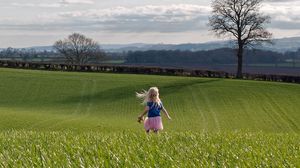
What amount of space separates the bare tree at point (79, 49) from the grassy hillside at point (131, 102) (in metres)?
51.3

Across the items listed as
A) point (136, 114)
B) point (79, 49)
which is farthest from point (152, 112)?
point (79, 49)

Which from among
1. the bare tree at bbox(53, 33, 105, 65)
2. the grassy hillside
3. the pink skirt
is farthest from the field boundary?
the pink skirt

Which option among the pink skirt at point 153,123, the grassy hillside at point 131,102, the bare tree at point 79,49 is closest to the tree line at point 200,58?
the bare tree at point 79,49

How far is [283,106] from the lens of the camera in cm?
4581

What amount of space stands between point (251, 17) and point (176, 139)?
61165mm

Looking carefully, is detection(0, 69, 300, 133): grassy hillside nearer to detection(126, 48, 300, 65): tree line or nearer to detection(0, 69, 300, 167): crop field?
detection(0, 69, 300, 167): crop field

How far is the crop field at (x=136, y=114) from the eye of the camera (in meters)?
6.96

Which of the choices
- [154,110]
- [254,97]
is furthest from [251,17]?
[154,110]

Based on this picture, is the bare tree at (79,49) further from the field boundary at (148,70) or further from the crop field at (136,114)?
the crop field at (136,114)

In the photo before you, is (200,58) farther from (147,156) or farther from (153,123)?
(147,156)

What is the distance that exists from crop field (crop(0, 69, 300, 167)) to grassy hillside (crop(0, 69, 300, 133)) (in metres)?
0.07

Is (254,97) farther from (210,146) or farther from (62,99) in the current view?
(210,146)

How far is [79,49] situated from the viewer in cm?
11994

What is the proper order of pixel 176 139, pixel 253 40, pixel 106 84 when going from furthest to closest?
1. pixel 253 40
2. pixel 106 84
3. pixel 176 139
